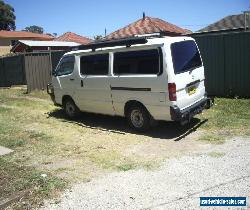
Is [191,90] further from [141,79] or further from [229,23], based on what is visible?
[229,23]

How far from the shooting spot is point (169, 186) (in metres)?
5.30

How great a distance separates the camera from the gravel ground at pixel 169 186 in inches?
191

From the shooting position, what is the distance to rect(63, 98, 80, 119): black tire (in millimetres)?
10531

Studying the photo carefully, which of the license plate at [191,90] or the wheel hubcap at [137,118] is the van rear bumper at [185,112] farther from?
the wheel hubcap at [137,118]

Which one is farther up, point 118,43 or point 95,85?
point 118,43

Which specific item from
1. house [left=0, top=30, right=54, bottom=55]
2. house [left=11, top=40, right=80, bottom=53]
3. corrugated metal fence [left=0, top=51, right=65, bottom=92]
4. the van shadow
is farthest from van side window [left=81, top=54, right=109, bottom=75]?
house [left=0, top=30, right=54, bottom=55]

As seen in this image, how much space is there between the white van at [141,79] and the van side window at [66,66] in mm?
30

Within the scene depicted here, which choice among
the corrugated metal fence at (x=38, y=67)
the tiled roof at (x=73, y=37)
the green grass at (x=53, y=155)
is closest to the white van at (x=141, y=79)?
the green grass at (x=53, y=155)

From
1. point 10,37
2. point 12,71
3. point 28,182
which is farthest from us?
point 10,37

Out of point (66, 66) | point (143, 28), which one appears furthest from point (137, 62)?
point (143, 28)

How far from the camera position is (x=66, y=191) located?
5383 mm

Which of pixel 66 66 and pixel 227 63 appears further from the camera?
pixel 227 63

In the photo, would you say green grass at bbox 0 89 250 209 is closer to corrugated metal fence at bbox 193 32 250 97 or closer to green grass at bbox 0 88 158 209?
green grass at bbox 0 88 158 209

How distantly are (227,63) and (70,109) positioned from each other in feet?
18.7
